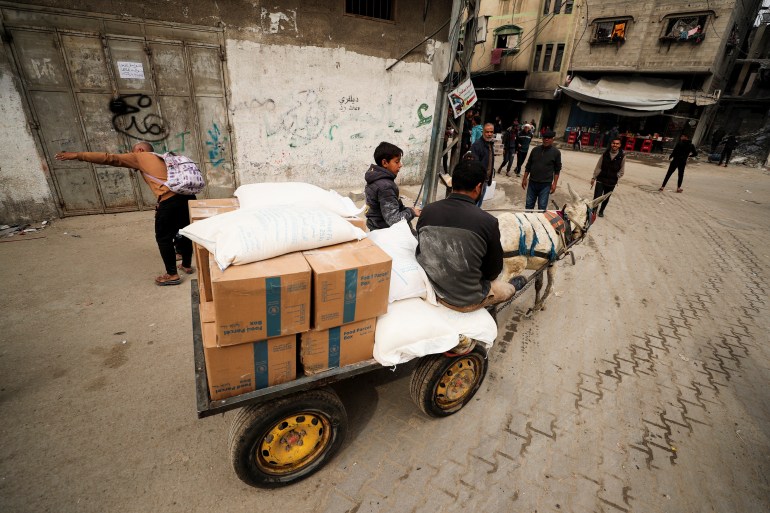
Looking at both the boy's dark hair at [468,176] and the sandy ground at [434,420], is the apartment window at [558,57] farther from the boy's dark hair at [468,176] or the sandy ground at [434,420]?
the boy's dark hair at [468,176]

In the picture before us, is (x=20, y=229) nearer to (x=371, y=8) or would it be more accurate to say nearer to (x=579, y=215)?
(x=371, y=8)

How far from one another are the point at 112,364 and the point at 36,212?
491cm

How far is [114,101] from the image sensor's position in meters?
6.17

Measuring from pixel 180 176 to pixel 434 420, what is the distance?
3.89 metres

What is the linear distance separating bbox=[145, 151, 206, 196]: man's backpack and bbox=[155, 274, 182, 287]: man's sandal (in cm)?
118

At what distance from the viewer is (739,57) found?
74.8 ft

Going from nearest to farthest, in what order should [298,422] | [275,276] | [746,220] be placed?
[275,276], [298,422], [746,220]

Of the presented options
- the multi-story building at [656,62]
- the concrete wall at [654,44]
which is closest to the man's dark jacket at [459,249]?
the multi-story building at [656,62]

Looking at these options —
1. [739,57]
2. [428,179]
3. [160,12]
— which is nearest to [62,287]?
[160,12]

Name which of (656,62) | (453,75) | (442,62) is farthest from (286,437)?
(656,62)

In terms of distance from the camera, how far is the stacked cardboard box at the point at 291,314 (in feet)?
5.95

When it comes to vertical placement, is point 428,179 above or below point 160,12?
below

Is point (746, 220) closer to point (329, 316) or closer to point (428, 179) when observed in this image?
point (428, 179)

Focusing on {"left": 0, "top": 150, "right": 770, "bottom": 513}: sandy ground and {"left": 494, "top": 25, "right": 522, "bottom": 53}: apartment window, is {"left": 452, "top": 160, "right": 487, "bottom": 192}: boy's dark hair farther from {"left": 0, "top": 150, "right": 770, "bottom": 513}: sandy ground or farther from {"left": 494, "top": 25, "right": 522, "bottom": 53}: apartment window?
{"left": 494, "top": 25, "right": 522, "bottom": 53}: apartment window
